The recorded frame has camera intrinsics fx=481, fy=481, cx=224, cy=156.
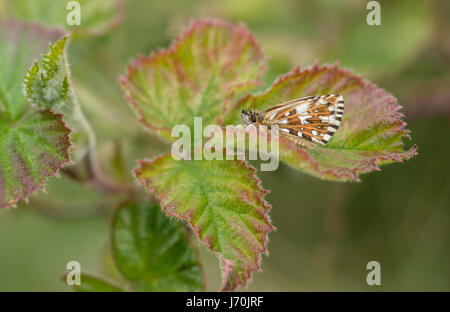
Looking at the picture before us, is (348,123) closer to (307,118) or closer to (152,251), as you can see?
(307,118)

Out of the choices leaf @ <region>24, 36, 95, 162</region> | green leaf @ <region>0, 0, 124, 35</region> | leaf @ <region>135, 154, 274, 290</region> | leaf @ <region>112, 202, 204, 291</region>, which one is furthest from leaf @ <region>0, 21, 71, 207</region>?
green leaf @ <region>0, 0, 124, 35</region>

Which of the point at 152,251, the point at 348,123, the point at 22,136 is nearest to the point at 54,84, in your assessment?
the point at 22,136

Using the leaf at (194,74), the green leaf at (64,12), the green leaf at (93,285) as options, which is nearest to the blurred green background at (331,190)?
the green leaf at (64,12)

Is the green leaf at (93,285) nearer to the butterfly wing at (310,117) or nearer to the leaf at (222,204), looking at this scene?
the leaf at (222,204)

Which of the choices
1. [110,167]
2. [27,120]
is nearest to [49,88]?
[27,120]

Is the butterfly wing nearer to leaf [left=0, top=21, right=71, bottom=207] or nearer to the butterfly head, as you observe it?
the butterfly head
